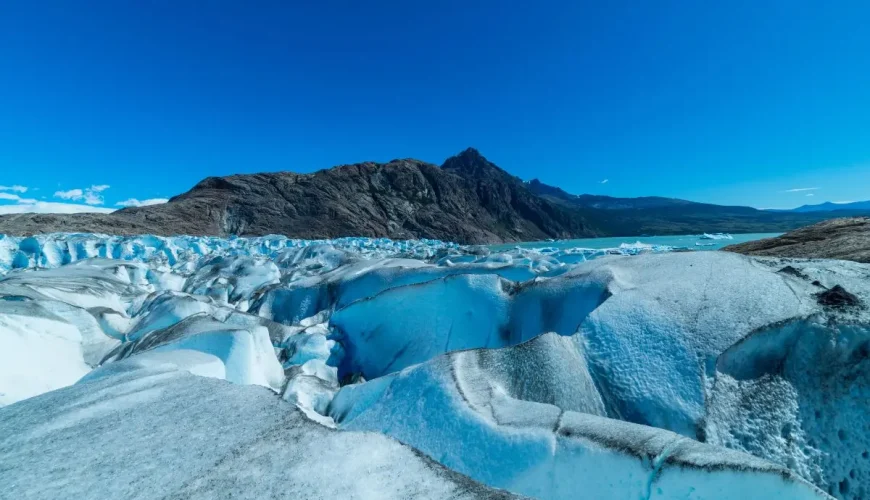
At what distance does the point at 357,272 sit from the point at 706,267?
17.1 ft

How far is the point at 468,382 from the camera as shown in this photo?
8.40 ft

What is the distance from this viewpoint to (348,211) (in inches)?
2057

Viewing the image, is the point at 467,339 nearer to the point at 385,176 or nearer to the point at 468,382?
the point at 468,382

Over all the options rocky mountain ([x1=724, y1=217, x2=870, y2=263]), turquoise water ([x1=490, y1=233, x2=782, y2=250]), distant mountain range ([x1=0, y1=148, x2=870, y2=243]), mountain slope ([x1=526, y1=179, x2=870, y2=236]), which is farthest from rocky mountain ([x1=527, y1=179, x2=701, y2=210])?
rocky mountain ([x1=724, y1=217, x2=870, y2=263])

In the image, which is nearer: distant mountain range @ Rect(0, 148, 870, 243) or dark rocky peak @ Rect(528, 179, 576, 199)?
distant mountain range @ Rect(0, 148, 870, 243)

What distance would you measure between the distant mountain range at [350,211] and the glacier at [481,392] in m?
32.0

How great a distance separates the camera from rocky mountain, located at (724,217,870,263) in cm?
454

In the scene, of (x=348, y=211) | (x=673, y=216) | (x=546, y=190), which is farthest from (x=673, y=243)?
(x=546, y=190)

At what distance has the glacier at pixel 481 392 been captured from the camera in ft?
4.21

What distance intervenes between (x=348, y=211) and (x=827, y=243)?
50.3 m

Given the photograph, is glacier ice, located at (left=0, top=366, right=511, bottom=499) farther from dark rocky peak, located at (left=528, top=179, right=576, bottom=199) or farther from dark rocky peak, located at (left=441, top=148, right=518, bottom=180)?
dark rocky peak, located at (left=528, top=179, right=576, bottom=199)

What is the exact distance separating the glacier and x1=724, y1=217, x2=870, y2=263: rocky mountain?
1477 mm

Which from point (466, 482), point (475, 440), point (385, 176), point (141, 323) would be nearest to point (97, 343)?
point (141, 323)

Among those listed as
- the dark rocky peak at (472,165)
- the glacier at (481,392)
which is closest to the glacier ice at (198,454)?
the glacier at (481,392)
